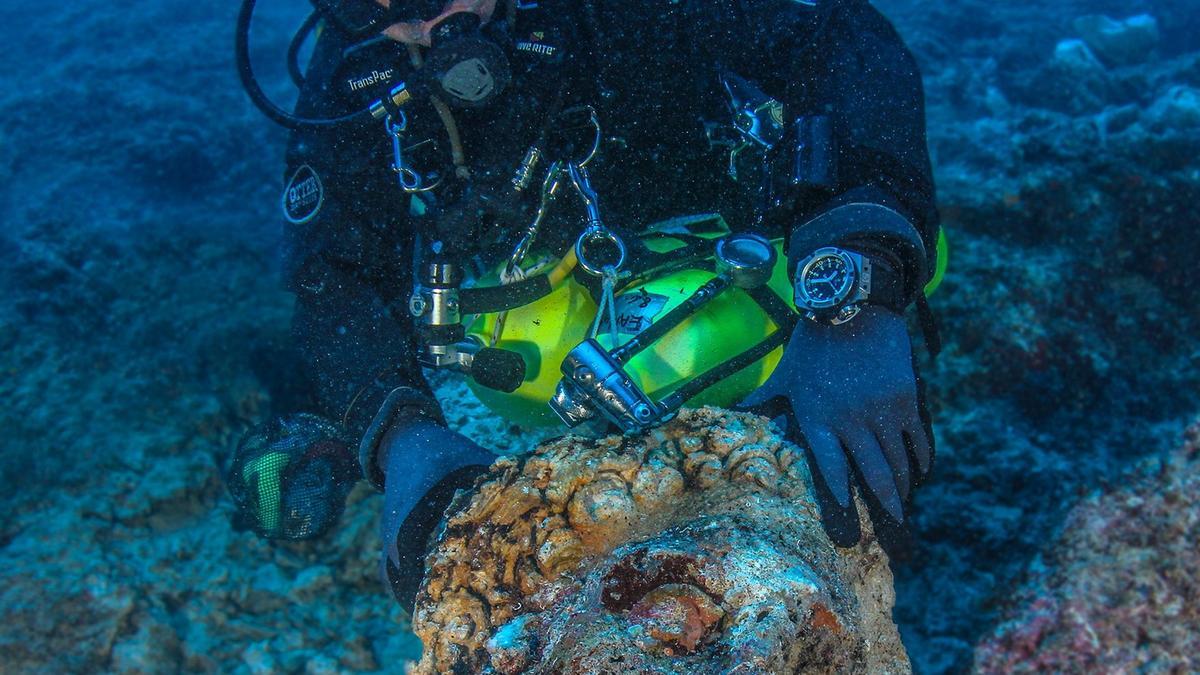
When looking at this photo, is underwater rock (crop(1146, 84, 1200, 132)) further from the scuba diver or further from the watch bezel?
the watch bezel

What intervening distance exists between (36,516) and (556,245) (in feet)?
9.84

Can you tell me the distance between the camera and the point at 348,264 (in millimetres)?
2674

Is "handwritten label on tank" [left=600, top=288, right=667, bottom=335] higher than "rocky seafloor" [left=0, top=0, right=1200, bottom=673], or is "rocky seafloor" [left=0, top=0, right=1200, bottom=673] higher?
"handwritten label on tank" [left=600, top=288, right=667, bottom=335]

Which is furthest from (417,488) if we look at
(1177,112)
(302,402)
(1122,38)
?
(1122,38)

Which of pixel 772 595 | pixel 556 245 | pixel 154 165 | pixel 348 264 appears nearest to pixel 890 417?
pixel 772 595

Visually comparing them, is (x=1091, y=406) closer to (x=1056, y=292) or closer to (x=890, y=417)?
(x=1056, y=292)

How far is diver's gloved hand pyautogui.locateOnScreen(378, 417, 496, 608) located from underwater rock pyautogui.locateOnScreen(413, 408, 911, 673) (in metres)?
0.30

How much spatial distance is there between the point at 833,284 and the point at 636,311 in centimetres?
67

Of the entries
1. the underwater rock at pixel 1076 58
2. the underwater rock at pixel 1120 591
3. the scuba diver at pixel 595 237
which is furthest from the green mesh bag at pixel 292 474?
the underwater rock at pixel 1076 58

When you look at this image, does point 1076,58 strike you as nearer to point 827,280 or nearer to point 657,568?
→ point 827,280

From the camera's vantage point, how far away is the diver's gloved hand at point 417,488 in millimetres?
1822

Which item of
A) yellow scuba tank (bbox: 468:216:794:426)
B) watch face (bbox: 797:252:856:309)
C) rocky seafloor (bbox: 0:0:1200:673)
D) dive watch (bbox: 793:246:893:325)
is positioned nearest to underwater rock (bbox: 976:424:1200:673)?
rocky seafloor (bbox: 0:0:1200:673)

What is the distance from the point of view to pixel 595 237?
206 cm

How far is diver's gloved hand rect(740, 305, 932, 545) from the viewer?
1.62 metres
